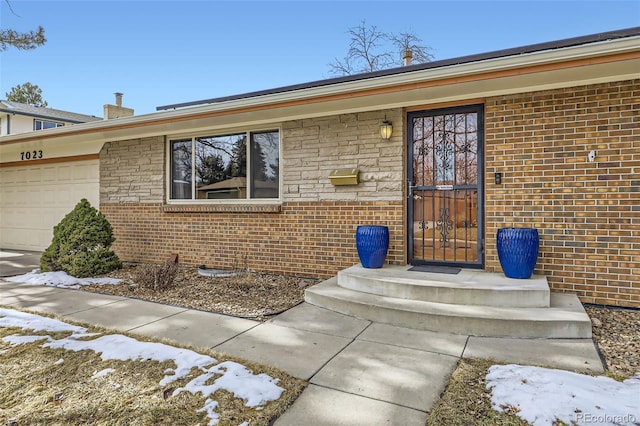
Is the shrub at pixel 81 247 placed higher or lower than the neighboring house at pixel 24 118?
lower

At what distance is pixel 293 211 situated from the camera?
576 centimetres

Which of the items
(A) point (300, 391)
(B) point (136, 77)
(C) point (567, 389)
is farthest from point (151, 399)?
(B) point (136, 77)

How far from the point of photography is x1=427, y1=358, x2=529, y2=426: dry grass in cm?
198

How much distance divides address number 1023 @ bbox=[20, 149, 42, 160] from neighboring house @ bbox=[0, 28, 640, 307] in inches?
78.5

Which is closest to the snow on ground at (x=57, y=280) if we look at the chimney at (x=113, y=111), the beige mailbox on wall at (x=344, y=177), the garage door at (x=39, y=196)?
the garage door at (x=39, y=196)

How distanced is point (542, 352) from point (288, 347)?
2.08 metres

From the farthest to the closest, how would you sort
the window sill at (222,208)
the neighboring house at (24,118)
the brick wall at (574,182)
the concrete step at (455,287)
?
1. the neighboring house at (24,118)
2. the window sill at (222,208)
3. the brick wall at (574,182)
4. the concrete step at (455,287)

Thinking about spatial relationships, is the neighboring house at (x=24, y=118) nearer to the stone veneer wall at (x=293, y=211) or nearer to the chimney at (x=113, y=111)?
the chimney at (x=113, y=111)

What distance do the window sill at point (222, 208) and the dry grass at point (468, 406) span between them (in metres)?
3.93

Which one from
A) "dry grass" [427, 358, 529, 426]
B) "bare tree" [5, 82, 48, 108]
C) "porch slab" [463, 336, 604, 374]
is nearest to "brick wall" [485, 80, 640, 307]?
"porch slab" [463, 336, 604, 374]

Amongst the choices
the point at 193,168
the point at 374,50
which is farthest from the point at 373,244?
the point at 374,50

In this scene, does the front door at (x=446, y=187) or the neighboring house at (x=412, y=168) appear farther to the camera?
the front door at (x=446, y=187)

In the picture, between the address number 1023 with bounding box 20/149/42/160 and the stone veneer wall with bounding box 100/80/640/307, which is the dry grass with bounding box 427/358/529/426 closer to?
the stone veneer wall with bounding box 100/80/640/307

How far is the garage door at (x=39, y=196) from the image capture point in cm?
808
